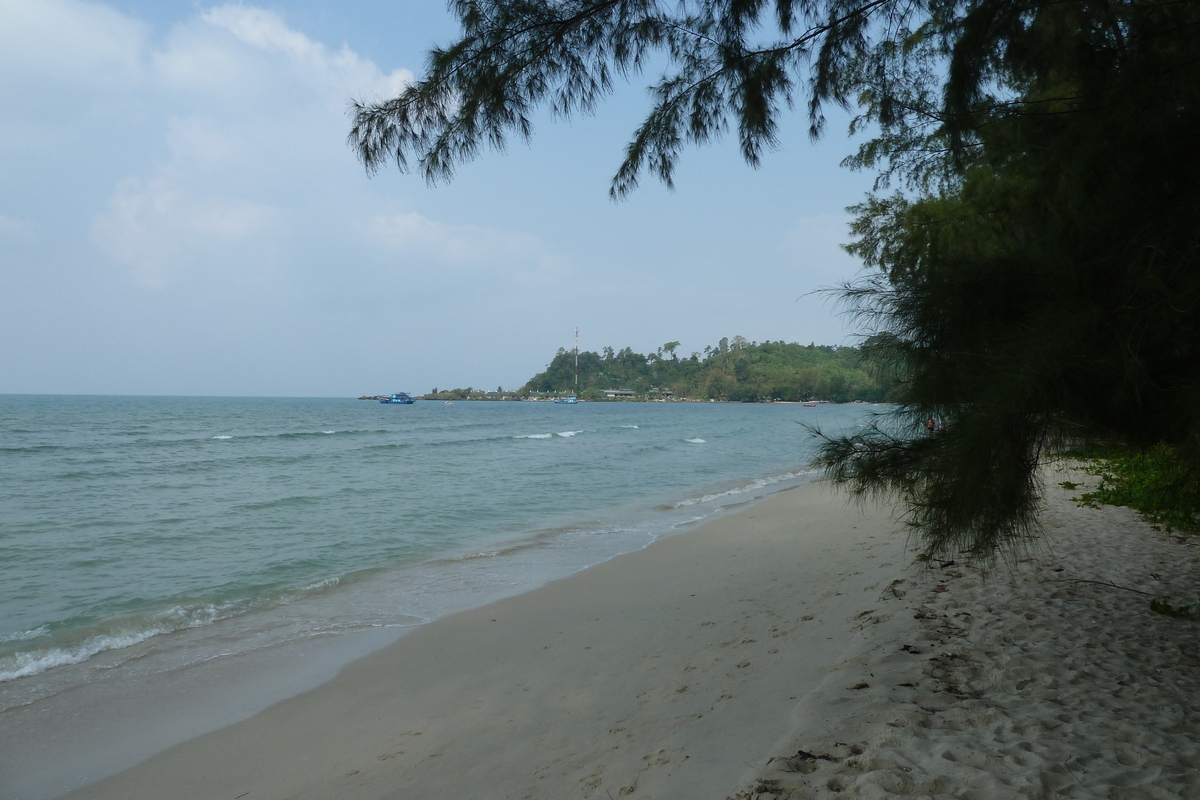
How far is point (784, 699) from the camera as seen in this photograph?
3.59m

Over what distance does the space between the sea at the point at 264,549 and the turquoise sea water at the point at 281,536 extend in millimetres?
39

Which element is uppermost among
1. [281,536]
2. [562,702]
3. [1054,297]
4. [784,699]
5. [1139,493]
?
[1054,297]

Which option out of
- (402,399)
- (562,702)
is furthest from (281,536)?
(402,399)

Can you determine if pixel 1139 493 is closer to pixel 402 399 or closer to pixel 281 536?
pixel 281 536

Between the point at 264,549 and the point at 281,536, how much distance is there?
3.32 feet

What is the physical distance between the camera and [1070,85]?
3000 mm

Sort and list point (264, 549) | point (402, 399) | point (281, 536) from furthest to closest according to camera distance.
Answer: point (402, 399)
point (281, 536)
point (264, 549)

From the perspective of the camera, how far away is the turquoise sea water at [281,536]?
6.85m

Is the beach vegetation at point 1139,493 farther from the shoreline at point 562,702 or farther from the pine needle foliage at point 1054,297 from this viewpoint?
the shoreline at point 562,702

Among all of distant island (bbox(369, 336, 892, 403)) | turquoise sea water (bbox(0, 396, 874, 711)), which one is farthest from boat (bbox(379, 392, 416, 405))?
turquoise sea water (bbox(0, 396, 874, 711))

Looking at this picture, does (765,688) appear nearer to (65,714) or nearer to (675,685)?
(675,685)

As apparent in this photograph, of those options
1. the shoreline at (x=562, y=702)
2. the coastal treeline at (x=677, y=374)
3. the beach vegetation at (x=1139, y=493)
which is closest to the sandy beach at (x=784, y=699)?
the shoreline at (x=562, y=702)

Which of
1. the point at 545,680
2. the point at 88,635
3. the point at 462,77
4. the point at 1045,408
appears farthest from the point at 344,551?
the point at 1045,408

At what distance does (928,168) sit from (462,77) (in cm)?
434
